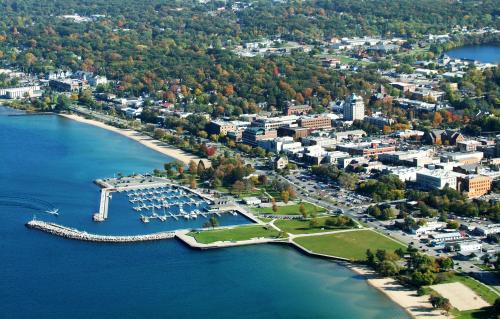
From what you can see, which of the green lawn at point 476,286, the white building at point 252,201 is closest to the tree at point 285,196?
the white building at point 252,201

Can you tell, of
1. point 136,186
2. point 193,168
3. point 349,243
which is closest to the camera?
point 349,243

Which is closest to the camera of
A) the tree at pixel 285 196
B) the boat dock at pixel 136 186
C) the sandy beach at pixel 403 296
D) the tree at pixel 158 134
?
the sandy beach at pixel 403 296

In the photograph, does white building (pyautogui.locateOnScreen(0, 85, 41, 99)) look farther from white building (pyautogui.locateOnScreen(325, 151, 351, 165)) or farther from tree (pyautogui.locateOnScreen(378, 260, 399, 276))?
tree (pyautogui.locateOnScreen(378, 260, 399, 276))

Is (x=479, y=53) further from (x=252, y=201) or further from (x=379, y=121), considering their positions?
(x=252, y=201)

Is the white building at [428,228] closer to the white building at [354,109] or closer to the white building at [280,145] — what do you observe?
the white building at [280,145]

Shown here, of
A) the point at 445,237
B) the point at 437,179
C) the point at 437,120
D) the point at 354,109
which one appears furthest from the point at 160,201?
the point at 437,120

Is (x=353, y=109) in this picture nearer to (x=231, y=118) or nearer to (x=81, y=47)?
(x=231, y=118)
